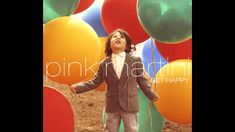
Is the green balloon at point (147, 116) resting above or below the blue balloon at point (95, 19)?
below

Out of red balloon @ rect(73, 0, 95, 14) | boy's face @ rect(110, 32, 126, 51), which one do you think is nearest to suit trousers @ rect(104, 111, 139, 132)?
boy's face @ rect(110, 32, 126, 51)

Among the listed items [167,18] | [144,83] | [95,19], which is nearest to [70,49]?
[95,19]

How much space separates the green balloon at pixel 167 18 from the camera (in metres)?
2.53

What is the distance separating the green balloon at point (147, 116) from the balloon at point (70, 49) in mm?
297

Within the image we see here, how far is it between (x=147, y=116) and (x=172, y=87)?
0.21 metres

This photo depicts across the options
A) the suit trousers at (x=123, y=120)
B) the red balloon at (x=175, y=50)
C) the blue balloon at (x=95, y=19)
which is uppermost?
the blue balloon at (x=95, y=19)

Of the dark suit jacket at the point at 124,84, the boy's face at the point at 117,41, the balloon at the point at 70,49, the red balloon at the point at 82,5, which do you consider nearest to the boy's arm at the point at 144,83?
the dark suit jacket at the point at 124,84

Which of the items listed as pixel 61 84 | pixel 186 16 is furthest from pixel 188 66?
pixel 61 84

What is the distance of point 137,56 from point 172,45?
8.0 inches

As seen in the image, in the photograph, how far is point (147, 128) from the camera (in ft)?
8.39

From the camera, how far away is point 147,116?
2.55 m

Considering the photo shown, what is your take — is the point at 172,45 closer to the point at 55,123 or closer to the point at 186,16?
the point at 186,16

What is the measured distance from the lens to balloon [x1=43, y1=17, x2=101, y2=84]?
99.9 inches

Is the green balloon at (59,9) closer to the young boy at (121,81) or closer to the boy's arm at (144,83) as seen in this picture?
the young boy at (121,81)
